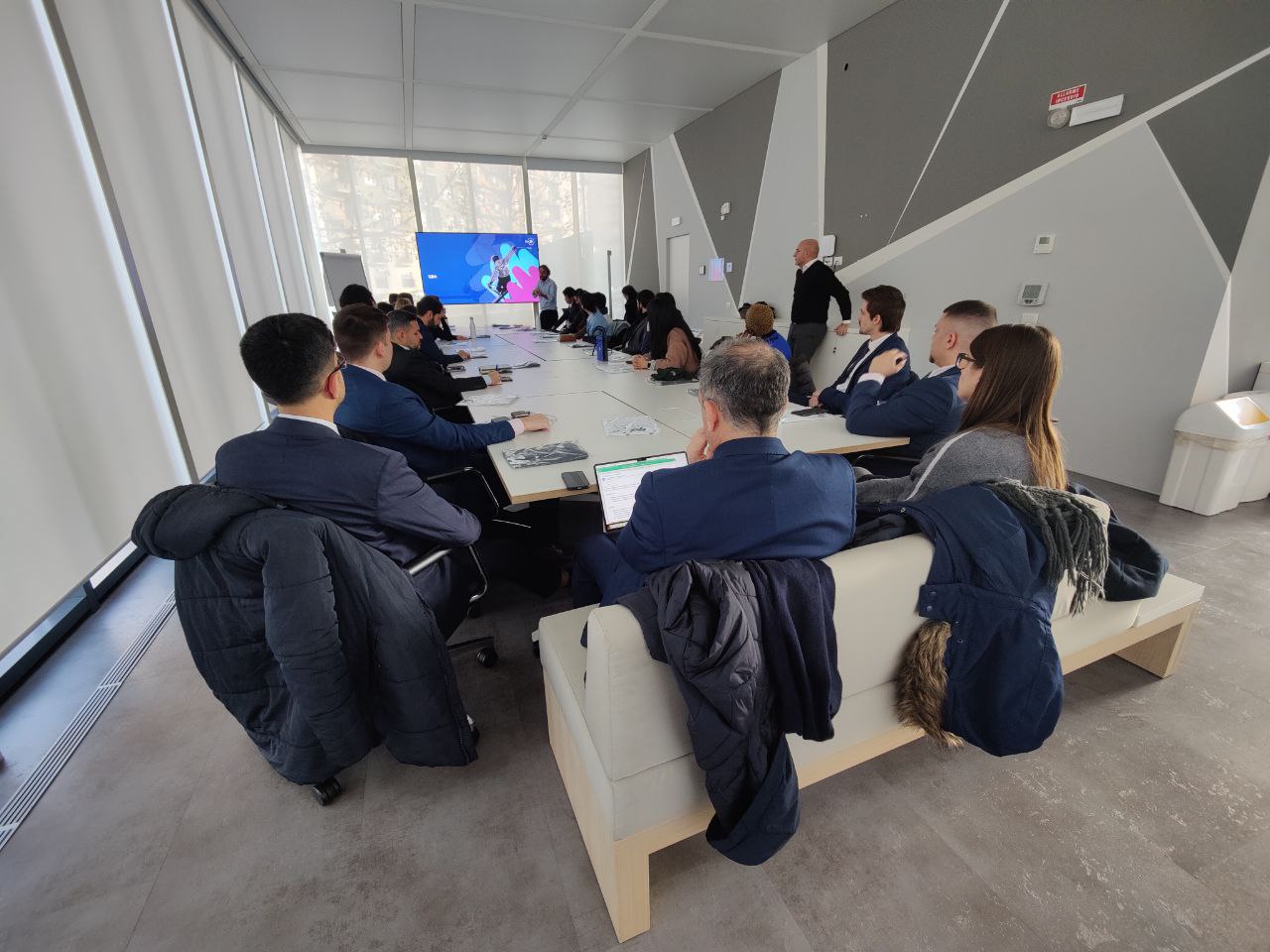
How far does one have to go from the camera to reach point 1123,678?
1.87m

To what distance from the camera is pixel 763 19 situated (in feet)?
13.8

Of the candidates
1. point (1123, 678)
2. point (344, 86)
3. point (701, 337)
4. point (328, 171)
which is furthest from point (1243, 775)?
point (328, 171)

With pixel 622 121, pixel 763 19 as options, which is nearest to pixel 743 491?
pixel 763 19

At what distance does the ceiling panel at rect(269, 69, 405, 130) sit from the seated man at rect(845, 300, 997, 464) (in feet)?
19.0

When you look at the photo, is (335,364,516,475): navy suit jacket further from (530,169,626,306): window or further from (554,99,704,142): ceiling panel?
(530,169,626,306): window

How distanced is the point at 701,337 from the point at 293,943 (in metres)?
6.83

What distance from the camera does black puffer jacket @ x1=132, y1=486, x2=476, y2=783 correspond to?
1.13 m

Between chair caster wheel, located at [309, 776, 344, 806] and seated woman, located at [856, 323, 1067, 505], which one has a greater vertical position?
seated woman, located at [856, 323, 1067, 505]

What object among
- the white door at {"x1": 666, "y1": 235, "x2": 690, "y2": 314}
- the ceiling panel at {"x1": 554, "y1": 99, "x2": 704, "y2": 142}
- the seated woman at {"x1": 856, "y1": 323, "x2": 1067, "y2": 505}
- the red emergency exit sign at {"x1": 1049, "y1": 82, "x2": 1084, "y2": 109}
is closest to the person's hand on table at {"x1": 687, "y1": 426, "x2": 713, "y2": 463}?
the seated woman at {"x1": 856, "y1": 323, "x2": 1067, "y2": 505}

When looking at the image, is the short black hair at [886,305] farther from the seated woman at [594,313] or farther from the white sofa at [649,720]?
the seated woman at [594,313]

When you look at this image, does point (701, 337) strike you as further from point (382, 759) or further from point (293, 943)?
point (293, 943)

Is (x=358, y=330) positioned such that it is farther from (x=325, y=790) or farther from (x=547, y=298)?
(x=547, y=298)

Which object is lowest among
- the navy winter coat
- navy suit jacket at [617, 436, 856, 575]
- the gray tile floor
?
the gray tile floor

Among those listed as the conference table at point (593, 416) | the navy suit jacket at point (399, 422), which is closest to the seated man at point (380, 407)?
the navy suit jacket at point (399, 422)
